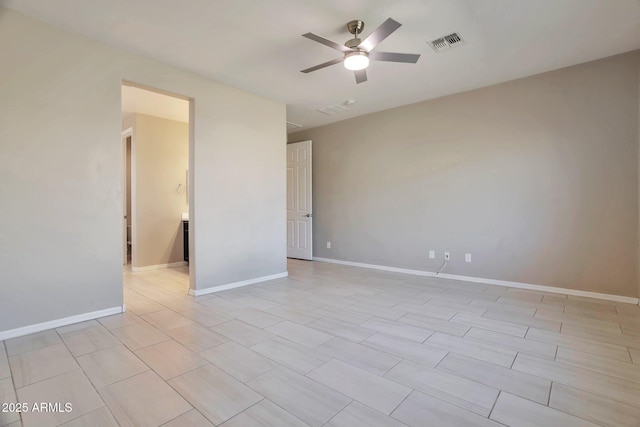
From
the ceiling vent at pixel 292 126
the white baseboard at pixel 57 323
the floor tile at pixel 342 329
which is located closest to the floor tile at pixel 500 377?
the floor tile at pixel 342 329

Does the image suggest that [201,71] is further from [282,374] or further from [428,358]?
[428,358]

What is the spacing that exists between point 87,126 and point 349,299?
10.5 feet

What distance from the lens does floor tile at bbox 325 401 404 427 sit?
4.79 feet

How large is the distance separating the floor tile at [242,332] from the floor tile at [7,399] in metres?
1.23

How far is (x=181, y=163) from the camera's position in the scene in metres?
5.72

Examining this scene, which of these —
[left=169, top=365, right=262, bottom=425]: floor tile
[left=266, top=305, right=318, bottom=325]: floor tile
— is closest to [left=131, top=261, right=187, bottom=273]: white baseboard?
[left=266, top=305, right=318, bottom=325]: floor tile

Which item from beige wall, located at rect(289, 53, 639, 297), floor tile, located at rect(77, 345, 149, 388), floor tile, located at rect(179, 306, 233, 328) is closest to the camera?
floor tile, located at rect(77, 345, 149, 388)

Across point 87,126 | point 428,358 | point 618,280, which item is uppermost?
point 87,126

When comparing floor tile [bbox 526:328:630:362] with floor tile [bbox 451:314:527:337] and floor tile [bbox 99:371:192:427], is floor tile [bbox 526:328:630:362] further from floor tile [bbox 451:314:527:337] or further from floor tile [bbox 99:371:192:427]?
floor tile [bbox 99:371:192:427]

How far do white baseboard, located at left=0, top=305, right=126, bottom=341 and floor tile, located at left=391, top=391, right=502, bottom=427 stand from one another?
285 centimetres

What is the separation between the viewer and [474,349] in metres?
2.27

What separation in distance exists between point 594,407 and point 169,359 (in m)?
2.54

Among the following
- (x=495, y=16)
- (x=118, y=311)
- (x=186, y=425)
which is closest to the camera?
(x=186, y=425)

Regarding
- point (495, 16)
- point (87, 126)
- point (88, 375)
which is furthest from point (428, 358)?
point (87, 126)
